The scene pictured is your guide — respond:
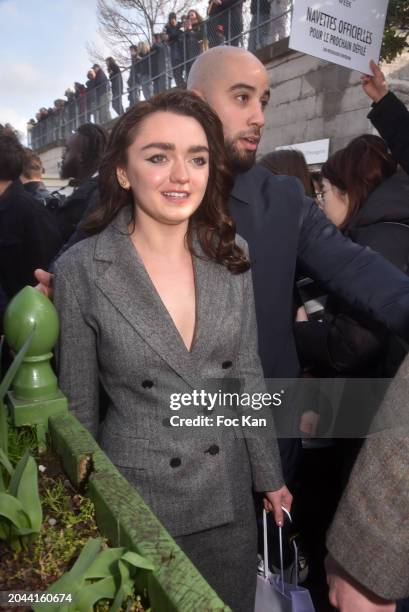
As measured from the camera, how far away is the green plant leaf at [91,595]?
2.35 ft

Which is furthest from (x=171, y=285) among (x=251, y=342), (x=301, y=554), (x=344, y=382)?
(x=301, y=554)

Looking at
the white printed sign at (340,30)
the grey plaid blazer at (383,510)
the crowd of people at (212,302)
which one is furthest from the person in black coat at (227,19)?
the grey plaid blazer at (383,510)

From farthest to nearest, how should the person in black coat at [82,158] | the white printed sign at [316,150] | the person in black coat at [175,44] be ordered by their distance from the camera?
1. the person in black coat at [175,44]
2. the white printed sign at [316,150]
3. the person in black coat at [82,158]

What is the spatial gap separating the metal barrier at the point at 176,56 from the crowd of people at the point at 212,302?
3488 mm

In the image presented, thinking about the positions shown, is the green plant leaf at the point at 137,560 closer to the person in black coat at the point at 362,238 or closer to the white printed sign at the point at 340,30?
the person in black coat at the point at 362,238

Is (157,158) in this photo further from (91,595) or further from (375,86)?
(375,86)

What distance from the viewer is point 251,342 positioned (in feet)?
5.81

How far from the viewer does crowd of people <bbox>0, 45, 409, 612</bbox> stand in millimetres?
1532

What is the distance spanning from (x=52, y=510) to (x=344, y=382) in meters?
1.48

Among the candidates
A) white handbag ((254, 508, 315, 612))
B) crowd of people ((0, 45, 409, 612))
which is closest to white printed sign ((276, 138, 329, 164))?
crowd of people ((0, 45, 409, 612))

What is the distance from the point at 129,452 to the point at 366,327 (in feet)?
3.02

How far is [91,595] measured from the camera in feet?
2.35

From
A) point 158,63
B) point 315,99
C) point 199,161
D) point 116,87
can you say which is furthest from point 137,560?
point 116,87

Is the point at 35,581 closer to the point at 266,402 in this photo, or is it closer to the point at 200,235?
the point at 266,402
